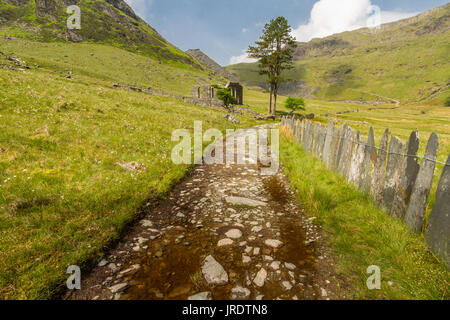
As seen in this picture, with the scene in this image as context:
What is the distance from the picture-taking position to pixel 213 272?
324 cm

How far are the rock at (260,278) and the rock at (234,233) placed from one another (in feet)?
3.33

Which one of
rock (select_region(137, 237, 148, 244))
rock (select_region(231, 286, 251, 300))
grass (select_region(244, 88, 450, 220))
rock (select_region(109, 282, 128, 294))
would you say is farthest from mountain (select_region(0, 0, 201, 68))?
rock (select_region(231, 286, 251, 300))

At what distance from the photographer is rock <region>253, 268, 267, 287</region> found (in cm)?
306

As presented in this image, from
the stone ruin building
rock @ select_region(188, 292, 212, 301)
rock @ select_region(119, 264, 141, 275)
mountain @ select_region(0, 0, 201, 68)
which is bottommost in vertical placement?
rock @ select_region(188, 292, 212, 301)

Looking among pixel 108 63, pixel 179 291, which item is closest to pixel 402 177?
pixel 179 291

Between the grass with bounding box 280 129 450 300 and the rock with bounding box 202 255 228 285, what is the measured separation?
1.80 metres

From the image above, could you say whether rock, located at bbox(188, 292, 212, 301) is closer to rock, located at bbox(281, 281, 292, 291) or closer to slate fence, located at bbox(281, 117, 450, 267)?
rock, located at bbox(281, 281, 292, 291)

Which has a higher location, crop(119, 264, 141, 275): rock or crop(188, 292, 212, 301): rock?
crop(119, 264, 141, 275): rock

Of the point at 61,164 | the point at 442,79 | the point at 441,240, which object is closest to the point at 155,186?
the point at 61,164

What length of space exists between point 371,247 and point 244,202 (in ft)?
9.68

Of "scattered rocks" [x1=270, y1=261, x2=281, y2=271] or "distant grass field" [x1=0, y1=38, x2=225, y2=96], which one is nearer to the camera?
"scattered rocks" [x1=270, y1=261, x2=281, y2=271]

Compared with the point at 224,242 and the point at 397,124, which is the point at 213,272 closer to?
the point at 224,242

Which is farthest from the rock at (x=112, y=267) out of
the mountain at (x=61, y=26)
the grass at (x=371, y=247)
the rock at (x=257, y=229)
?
the mountain at (x=61, y=26)

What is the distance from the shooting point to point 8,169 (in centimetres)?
566
